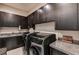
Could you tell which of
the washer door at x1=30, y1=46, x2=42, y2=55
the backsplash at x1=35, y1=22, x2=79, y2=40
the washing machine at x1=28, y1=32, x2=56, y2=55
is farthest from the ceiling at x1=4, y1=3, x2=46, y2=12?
the washer door at x1=30, y1=46, x2=42, y2=55

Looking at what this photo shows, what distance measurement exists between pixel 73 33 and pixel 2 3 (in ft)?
3.73

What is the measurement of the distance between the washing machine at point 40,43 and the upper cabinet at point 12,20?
241 millimetres

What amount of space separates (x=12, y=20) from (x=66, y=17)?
2.58ft

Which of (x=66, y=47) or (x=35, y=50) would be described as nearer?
(x=66, y=47)

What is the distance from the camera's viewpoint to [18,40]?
1.31 m

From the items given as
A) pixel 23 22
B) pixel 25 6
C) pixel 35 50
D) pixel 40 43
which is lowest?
pixel 35 50

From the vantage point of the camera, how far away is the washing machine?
4.13 feet

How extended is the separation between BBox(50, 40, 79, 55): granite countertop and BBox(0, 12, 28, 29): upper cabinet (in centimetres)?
52

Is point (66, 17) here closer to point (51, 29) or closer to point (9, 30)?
point (51, 29)

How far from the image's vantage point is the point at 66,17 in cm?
123

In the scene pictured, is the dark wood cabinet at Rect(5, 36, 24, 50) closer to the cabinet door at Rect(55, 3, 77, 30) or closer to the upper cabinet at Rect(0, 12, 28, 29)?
the upper cabinet at Rect(0, 12, 28, 29)

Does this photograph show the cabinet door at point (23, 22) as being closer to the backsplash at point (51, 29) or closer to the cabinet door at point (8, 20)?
the cabinet door at point (8, 20)

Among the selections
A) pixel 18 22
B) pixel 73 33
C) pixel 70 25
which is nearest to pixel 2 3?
pixel 18 22

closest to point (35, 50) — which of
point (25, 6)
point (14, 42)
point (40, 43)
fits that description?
point (40, 43)
